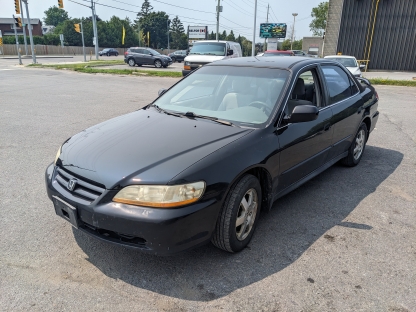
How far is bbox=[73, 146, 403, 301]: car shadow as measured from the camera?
8.24 feet

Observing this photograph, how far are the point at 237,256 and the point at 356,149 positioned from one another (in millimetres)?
3064

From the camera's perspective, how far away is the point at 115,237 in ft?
8.13

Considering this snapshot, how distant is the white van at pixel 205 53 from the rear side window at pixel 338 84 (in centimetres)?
1204

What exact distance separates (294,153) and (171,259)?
1.57 meters

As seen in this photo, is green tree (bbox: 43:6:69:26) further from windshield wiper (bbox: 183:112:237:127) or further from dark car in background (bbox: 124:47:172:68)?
windshield wiper (bbox: 183:112:237:127)

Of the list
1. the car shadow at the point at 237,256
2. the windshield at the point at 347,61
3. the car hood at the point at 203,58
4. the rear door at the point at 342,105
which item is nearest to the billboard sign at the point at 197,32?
the car hood at the point at 203,58

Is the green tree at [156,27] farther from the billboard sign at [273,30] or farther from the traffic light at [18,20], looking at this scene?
the traffic light at [18,20]

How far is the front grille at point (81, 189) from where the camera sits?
245cm

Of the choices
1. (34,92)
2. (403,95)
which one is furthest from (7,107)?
(403,95)

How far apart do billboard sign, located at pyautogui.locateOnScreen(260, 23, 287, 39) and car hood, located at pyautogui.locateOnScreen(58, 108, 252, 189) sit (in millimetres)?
50510

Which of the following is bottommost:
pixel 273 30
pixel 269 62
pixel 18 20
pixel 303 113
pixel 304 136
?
pixel 304 136

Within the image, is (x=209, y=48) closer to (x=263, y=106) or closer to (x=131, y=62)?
(x=131, y=62)

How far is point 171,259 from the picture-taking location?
2795 millimetres

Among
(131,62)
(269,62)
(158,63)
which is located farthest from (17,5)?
(269,62)
